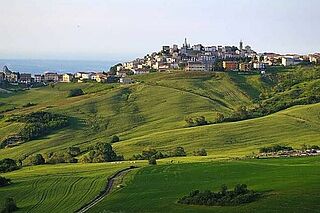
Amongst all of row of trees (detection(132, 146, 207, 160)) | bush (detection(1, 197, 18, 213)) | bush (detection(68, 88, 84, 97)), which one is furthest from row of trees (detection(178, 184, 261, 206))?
bush (detection(68, 88, 84, 97))

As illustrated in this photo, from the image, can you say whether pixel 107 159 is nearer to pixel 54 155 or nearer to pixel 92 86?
pixel 54 155

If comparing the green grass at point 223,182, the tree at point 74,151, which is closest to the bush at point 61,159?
the tree at point 74,151

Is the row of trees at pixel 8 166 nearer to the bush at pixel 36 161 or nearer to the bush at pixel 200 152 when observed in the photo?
the bush at pixel 36 161

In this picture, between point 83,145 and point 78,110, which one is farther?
point 78,110

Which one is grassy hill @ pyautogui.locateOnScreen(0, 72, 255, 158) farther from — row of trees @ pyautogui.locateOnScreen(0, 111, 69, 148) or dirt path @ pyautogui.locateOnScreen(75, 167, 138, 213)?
dirt path @ pyautogui.locateOnScreen(75, 167, 138, 213)

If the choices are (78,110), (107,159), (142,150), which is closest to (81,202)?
(107,159)
